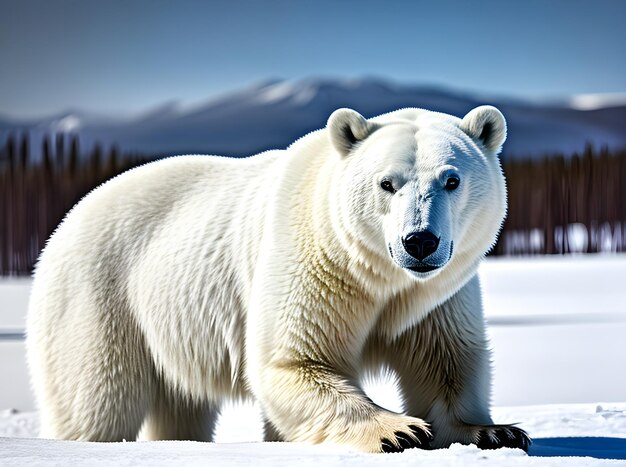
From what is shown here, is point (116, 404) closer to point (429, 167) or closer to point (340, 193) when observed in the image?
point (340, 193)

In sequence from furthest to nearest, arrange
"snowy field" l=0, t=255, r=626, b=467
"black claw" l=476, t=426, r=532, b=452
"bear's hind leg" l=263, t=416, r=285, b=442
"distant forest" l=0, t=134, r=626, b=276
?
"distant forest" l=0, t=134, r=626, b=276 < "bear's hind leg" l=263, t=416, r=285, b=442 < "black claw" l=476, t=426, r=532, b=452 < "snowy field" l=0, t=255, r=626, b=467

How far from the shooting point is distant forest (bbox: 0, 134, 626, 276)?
1933 cm

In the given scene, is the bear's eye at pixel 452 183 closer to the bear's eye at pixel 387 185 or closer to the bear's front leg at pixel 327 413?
the bear's eye at pixel 387 185

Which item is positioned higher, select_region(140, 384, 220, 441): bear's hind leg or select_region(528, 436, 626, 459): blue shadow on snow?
select_region(528, 436, 626, 459): blue shadow on snow

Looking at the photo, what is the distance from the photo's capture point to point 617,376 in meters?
6.24

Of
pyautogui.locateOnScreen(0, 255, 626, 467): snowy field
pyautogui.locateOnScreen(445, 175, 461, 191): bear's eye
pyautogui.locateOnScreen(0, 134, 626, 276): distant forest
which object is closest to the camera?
pyautogui.locateOnScreen(0, 255, 626, 467): snowy field

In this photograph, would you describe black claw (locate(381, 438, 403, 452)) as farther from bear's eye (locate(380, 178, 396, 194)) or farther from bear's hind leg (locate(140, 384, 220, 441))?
bear's hind leg (locate(140, 384, 220, 441))

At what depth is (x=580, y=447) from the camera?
10.8 feet

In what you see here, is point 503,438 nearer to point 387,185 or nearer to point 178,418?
point 387,185

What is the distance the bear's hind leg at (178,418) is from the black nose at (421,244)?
1522mm

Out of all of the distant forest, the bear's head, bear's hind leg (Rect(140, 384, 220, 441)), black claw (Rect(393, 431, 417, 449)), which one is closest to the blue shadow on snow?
black claw (Rect(393, 431, 417, 449))

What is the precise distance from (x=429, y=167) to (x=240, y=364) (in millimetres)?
1201

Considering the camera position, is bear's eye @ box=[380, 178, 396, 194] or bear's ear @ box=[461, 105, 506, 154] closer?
bear's eye @ box=[380, 178, 396, 194]

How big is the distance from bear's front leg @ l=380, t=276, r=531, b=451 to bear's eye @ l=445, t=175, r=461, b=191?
23.6 inches
